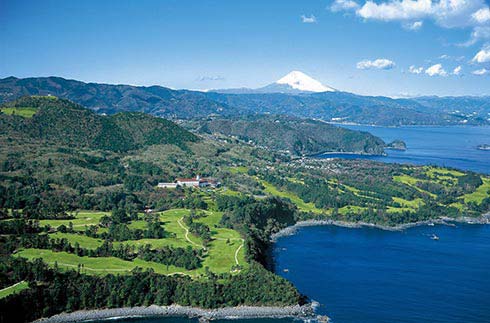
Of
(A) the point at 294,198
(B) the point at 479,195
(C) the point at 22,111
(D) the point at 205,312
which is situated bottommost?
(D) the point at 205,312

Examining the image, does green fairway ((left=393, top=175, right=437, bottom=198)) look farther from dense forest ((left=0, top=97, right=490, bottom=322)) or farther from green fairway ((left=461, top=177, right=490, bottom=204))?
green fairway ((left=461, top=177, right=490, bottom=204))

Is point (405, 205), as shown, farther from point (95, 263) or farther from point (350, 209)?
point (95, 263)

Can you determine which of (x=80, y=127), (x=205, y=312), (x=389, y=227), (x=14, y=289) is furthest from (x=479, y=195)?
(x=80, y=127)

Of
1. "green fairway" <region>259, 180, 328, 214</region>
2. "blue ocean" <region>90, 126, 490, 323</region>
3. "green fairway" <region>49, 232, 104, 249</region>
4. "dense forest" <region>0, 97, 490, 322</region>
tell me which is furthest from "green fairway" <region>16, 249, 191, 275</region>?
"green fairway" <region>259, 180, 328, 214</region>

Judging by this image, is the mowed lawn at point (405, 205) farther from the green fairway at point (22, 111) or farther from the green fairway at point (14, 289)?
the green fairway at point (22, 111)

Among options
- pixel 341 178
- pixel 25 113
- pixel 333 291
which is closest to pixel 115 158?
pixel 25 113
